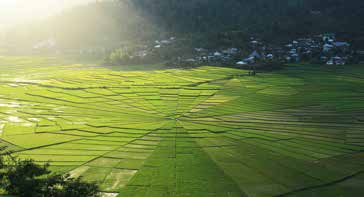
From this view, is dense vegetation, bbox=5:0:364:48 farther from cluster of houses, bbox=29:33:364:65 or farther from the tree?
the tree

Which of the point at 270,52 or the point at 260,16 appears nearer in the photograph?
the point at 270,52

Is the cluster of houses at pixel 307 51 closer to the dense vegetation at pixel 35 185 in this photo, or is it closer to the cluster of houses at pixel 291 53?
the cluster of houses at pixel 291 53

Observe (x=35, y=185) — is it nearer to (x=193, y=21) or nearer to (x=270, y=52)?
(x=270, y=52)

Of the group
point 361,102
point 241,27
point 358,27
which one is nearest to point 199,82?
point 361,102

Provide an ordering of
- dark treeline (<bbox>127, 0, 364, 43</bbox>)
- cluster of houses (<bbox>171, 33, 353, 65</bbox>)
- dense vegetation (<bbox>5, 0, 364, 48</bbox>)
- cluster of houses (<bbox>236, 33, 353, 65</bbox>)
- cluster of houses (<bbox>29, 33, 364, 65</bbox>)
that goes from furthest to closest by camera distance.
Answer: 1. dense vegetation (<bbox>5, 0, 364, 48</bbox>)
2. dark treeline (<bbox>127, 0, 364, 43</bbox>)
3. cluster of houses (<bbox>29, 33, 364, 65</bbox>)
4. cluster of houses (<bbox>171, 33, 353, 65</bbox>)
5. cluster of houses (<bbox>236, 33, 353, 65</bbox>)

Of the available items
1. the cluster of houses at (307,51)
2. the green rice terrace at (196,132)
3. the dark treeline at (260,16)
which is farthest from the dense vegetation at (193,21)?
the green rice terrace at (196,132)

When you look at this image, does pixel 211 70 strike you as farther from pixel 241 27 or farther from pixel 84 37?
pixel 84 37

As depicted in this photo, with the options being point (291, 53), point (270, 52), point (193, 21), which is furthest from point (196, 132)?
point (193, 21)

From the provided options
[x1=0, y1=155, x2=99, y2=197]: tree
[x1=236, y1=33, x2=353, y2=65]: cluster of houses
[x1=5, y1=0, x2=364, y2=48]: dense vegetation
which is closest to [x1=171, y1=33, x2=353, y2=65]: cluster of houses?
[x1=236, y1=33, x2=353, y2=65]: cluster of houses

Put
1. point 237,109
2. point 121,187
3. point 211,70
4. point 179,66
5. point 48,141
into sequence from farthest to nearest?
point 179,66 < point 211,70 < point 237,109 < point 48,141 < point 121,187
